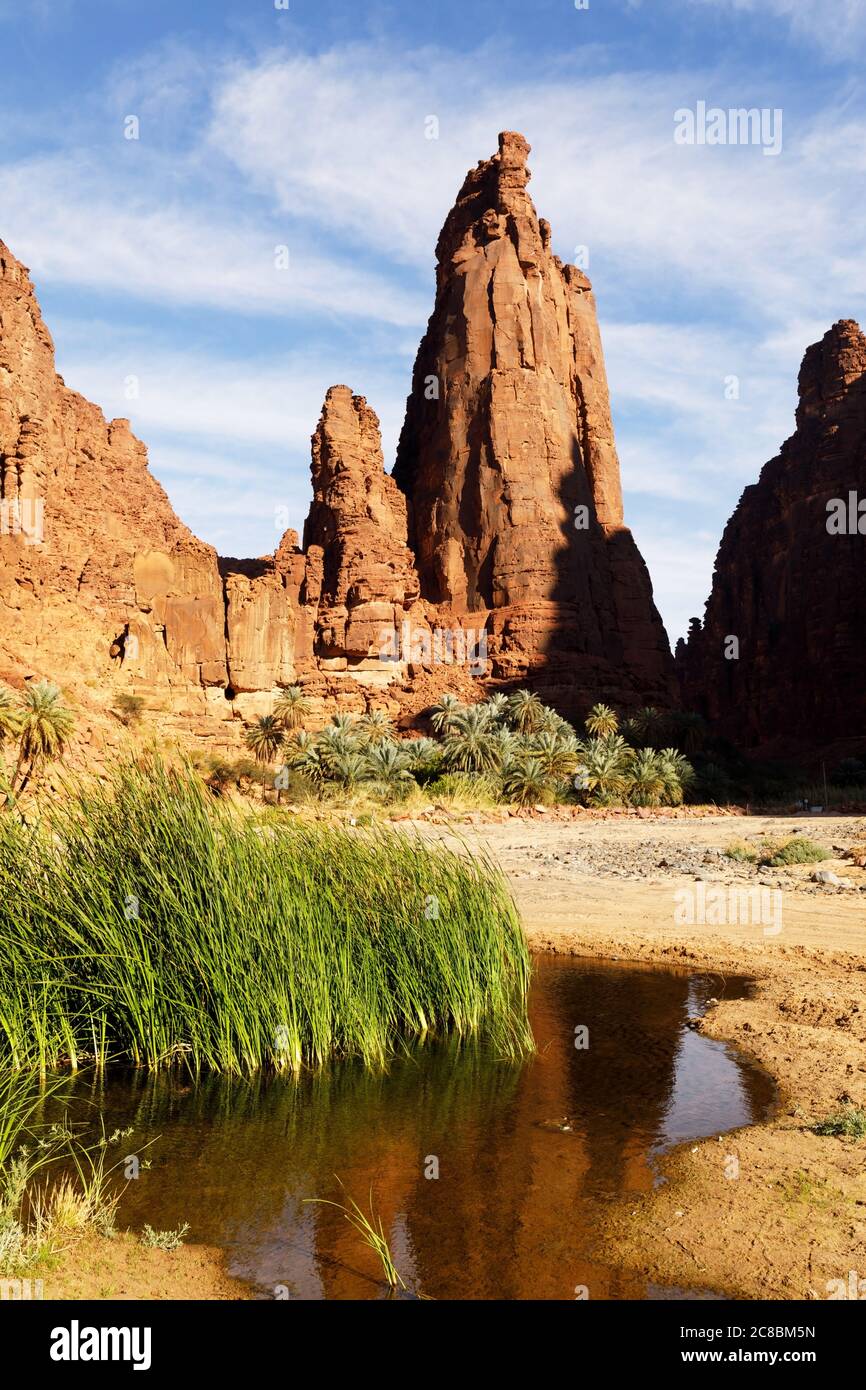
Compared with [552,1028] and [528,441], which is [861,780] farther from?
[552,1028]

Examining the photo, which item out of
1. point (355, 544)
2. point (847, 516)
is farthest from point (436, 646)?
point (847, 516)

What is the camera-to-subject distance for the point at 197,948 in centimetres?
712

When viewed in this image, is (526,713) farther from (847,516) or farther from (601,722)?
(847,516)

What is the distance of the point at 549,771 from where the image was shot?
38.1 meters

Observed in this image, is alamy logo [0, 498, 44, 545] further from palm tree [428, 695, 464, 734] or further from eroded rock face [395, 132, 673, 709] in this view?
eroded rock face [395, 132, 673, 709]

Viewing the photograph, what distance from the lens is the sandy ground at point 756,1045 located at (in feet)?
14.9

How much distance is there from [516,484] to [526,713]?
17.3m

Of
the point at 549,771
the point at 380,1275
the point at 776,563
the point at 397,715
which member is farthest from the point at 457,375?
the point at 380,1275

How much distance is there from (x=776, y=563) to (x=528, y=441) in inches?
1455

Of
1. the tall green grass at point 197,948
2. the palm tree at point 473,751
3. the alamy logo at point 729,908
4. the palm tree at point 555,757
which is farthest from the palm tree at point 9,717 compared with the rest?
the palm tree at point 555,757

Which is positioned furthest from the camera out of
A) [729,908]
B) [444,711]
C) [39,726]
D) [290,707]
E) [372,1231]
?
[444,711]

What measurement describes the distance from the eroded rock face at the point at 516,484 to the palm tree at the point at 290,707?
39.2 ft
